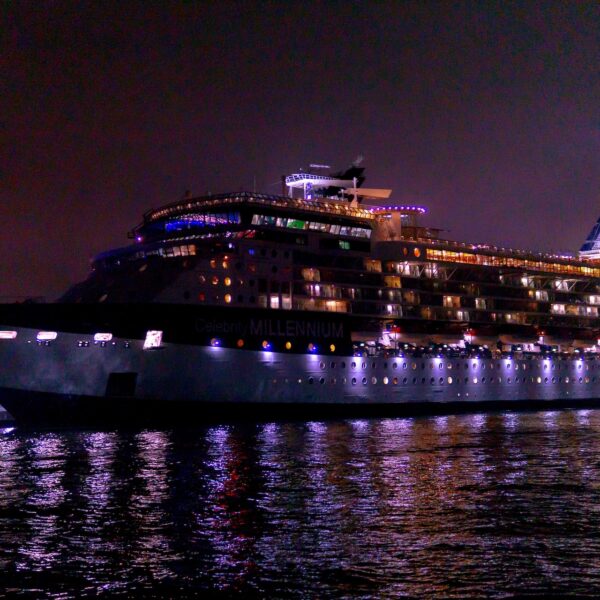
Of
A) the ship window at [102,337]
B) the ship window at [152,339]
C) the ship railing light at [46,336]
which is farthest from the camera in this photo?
the ship window at [152,339]

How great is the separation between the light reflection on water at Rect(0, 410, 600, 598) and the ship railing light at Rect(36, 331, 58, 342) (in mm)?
5602

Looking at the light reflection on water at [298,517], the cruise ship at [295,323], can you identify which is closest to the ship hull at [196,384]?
the cruise ship at [295,323]

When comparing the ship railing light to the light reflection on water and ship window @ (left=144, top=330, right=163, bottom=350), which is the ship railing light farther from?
the light reflection on water

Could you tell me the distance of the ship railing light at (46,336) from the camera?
4328cm

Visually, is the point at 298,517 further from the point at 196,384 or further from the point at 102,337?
the point at 102,337

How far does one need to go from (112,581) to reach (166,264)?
33095 mm

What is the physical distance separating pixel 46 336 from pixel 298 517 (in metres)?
24.3

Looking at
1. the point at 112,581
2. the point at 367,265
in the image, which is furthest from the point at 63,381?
the point at 112,581

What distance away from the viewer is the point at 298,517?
23047mm

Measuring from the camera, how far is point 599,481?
2845 centimetres

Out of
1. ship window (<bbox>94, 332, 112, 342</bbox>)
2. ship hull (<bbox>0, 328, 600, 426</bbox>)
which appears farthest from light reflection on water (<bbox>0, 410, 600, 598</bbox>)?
ship window (<bbox>94, 332, 112, 342</bbox>)

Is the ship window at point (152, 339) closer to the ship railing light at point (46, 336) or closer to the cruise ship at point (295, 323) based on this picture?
the cruise ship at point (295, 323)

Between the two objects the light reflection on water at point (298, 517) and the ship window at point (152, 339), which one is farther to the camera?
the ship window at point (152, 339)

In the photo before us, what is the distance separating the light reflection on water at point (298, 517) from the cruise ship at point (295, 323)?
5.61 m
